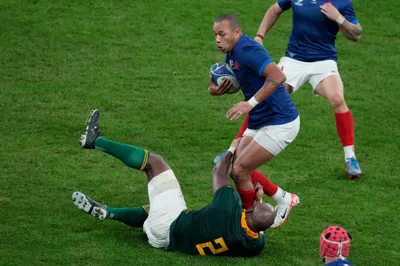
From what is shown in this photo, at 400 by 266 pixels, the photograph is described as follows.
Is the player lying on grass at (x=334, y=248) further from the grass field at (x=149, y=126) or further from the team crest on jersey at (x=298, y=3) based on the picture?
the team crest on jersey at (x=298, y=3)

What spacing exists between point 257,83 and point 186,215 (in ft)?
5.40

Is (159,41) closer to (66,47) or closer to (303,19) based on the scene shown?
(66,47)

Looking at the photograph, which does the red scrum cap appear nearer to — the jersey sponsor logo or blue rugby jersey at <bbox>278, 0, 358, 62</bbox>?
the jersey sponsor logo

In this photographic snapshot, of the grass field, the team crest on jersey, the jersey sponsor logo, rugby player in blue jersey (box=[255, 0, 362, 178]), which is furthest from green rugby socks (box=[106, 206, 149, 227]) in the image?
the team crest on jersey

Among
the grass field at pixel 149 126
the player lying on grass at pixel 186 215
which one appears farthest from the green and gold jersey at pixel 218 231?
the grass field at pixel 149 126

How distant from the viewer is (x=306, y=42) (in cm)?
1249

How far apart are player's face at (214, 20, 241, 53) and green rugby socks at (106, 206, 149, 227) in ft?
6.19

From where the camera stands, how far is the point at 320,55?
1243 cm

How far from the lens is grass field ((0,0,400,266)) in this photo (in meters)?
9.88

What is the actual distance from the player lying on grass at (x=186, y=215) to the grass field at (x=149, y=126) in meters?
0.15

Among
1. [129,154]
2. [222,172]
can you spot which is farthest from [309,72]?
[129,154]

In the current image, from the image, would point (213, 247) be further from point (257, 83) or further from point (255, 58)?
point (255, 58)

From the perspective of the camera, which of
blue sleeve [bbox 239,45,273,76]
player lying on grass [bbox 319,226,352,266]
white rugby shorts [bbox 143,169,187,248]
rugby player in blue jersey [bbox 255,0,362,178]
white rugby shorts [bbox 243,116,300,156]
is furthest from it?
rugby player in blue jersey [bbox 255,0,362,178]

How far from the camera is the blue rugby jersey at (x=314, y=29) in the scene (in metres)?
12.3
